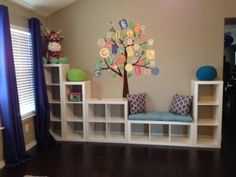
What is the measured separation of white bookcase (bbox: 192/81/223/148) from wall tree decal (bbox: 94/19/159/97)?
0.91 m

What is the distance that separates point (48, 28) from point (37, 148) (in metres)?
2.35

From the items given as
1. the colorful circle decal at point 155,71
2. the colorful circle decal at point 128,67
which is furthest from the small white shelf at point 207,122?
the colorful circle decal at point 128,67

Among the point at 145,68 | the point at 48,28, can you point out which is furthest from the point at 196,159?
the point at 48,28

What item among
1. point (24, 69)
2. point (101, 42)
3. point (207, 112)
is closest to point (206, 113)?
point (207, 112)

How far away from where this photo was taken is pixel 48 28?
4.80 meters

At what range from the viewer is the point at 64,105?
14.7 feet

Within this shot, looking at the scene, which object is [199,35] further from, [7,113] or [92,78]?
[7,113]

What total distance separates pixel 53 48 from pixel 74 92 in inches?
36.7

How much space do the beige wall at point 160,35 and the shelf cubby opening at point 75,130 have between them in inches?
28.8

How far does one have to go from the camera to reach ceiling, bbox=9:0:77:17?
3887 mm

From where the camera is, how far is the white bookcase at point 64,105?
445 centimetres

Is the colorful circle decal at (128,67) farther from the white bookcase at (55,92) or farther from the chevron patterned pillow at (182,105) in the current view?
the white bookcase at (55,92)

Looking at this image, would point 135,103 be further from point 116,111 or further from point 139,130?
point 139,130

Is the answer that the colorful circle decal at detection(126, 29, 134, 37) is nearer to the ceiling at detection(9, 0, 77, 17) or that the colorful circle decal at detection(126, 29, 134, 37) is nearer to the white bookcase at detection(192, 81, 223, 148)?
the ceiling at detection(9, 0, 77, 17)
